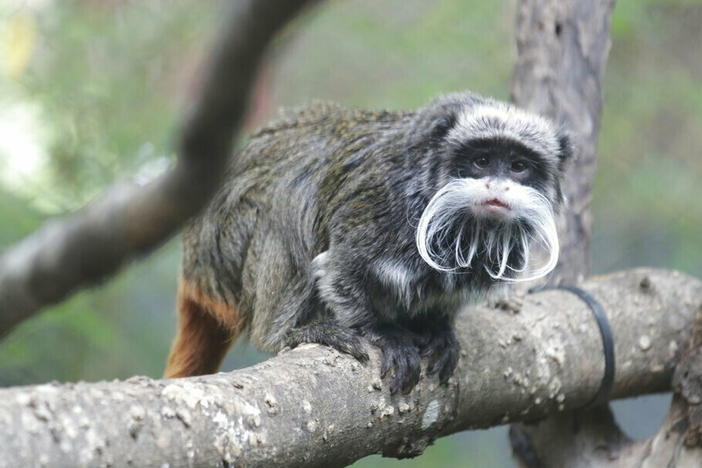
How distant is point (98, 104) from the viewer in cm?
559

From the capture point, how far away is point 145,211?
0.87 m

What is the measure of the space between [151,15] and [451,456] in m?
3.76

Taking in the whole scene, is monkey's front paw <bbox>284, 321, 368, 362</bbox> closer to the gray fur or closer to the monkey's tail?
the gray fur

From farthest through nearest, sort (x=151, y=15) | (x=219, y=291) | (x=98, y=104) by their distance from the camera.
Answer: (x=151, y=15) < (x=98, y=104) < (x=219, y=291)

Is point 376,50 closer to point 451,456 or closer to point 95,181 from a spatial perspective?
point 95,181

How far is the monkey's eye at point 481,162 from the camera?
9.84ft

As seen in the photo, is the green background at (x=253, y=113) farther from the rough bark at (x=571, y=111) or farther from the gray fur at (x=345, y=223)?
the gray fur at (x=345, y=223)

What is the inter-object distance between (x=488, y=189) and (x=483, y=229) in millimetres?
217

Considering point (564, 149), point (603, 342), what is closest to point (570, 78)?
point (564, 149)

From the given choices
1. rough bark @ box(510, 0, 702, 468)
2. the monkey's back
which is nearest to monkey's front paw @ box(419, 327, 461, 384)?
the monkey's back

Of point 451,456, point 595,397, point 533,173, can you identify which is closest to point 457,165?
point 533,173

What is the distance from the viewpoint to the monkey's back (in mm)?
3170

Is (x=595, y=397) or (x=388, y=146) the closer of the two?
(x=388, y=146)

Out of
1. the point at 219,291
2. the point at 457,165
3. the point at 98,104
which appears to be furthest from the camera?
the point at 98,104
